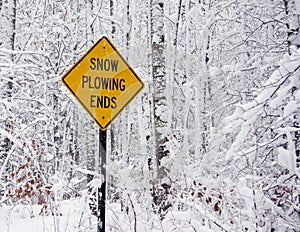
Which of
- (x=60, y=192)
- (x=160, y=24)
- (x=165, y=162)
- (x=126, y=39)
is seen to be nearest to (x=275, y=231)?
(x=165, y=162)

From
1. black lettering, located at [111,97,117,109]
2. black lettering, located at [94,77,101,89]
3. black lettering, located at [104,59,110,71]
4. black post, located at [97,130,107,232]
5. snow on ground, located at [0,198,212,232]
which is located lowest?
snow on ground, located at [0,198,212,232]

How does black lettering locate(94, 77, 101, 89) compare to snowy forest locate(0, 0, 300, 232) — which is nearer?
snowy forest locate(0, 0, 300, 232)

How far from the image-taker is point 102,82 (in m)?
4.95

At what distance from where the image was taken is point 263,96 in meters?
3.22

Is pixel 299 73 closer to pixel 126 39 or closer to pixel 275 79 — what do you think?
pixel 275 79

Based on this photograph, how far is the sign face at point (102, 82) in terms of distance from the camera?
4.83 metres

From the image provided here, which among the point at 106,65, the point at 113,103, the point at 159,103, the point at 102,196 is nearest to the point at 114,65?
the point at 106,65

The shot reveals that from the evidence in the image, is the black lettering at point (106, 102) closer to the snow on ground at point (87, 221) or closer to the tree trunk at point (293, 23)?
the snow on ground at point (87, 221)

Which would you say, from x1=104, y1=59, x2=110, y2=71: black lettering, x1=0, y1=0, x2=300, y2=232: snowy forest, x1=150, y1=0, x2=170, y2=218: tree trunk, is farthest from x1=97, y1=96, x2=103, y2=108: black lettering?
x1=150, y1=0, x2=170, y2=218: tree trunk

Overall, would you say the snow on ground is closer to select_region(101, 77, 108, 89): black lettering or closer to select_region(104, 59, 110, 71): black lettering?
select_region(101, 77, 108, 89): black lettering

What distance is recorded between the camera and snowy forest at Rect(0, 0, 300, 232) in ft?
12.3

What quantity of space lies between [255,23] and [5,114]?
26.0 ft

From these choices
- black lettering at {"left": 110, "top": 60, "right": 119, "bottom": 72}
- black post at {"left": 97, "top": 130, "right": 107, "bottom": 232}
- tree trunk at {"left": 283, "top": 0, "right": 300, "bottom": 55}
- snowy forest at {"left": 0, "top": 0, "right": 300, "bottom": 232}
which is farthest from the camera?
tree trunk at {"left": 283, "top": 0, "right": 300, "bottom": 55}

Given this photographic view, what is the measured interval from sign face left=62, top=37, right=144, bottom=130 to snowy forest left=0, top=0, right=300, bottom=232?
68cm
